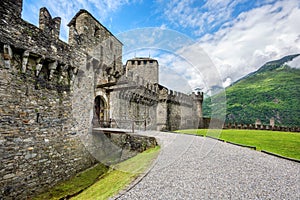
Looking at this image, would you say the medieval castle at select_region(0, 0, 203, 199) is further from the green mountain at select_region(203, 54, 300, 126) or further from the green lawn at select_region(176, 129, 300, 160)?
the green mountain at select_region(203, 54, 300, 126)

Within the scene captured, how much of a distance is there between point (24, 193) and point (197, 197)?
6.44m

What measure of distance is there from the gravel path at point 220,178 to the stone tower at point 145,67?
24.8m

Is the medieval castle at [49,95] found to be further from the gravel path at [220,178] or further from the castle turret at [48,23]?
the gravel path at [220,178]

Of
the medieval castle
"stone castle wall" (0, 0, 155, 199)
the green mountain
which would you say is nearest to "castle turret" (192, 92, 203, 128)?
the green mountain

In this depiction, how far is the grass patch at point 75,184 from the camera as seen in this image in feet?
25.8

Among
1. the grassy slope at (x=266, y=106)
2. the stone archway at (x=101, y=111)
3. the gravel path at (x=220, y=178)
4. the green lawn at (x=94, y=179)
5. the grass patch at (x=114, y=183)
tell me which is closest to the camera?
the gravel path at (x=220, y=178)

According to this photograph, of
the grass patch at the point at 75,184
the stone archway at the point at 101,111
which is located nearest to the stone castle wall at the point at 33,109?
the grass patch at the point at 75,184

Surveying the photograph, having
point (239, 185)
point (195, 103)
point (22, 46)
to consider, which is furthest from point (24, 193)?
point (195, 103)

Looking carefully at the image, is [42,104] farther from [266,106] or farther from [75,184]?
[266,106]

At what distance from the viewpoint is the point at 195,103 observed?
3328cm

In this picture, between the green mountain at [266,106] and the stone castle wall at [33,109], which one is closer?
the stone castle wall at [33,109]

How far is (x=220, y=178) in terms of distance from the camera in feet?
17.9

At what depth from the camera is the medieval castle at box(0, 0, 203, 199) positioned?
21.7 feet

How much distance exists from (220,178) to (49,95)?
7.65m
